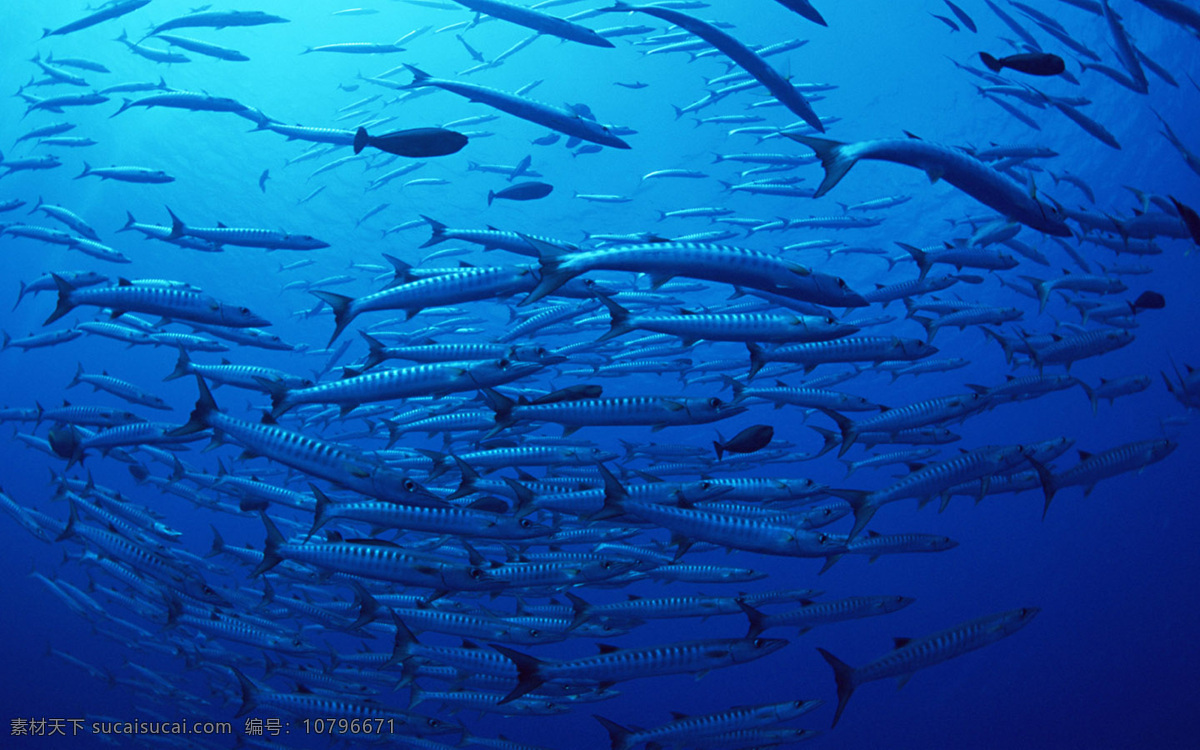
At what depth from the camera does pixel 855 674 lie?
190 inches

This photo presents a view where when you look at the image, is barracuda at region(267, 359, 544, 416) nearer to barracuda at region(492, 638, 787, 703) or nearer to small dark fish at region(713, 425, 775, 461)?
small dark fish at region(713, 425, 775, 461)

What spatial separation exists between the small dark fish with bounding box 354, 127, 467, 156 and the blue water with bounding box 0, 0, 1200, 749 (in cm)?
759

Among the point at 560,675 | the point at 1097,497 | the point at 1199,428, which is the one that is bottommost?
the point at 1097,497

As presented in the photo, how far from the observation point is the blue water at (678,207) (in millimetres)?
20000

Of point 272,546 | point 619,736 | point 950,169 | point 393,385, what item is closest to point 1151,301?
point 950,169

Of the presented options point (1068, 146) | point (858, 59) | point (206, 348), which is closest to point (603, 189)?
point (858, 59)

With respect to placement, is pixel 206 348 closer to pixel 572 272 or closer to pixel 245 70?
pixel 572 272

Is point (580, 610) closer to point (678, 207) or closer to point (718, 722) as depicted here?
point (718, 722)

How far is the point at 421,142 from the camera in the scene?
3.89 metres

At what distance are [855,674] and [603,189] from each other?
81.9ft

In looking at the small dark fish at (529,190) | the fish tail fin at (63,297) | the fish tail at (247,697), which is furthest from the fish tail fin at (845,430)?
the fish tail fin at (63,297)

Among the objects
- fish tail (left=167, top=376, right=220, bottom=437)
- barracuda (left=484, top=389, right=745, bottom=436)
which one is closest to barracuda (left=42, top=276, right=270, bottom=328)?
fish tail (left=167, top=376, right=220, bottom=437)

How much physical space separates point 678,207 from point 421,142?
2403cm

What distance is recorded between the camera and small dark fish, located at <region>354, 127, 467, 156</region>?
12.5 feet
